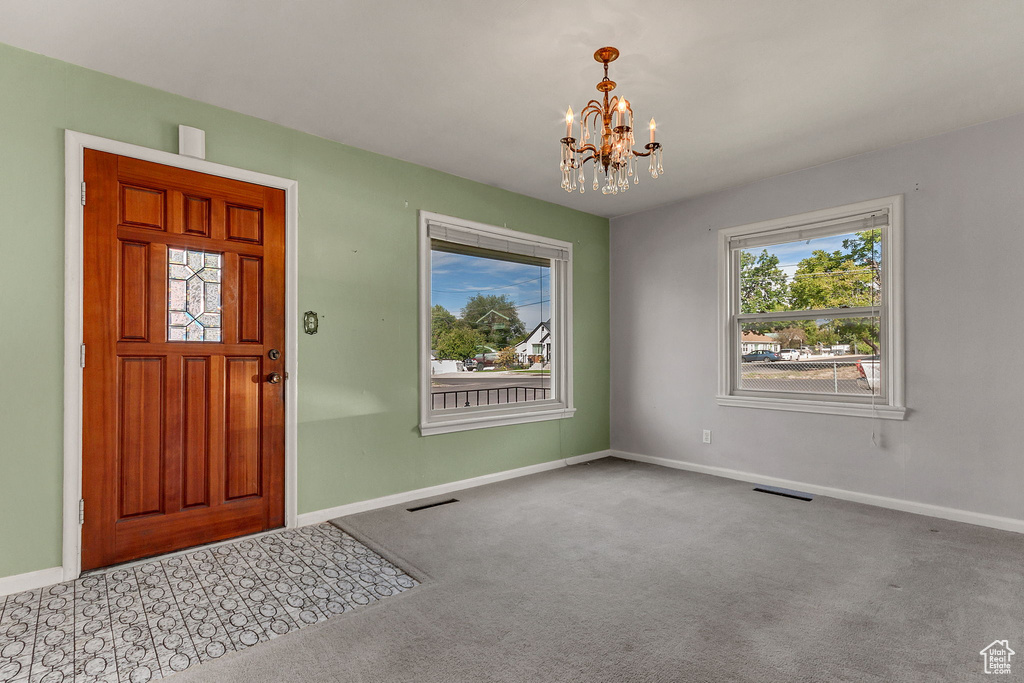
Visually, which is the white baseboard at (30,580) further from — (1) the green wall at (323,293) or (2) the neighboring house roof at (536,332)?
(2) the neighboring house roof at (536,332)

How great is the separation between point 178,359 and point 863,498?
4.62 metres

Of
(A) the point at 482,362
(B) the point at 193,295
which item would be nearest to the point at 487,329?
(A) the point at 482,362

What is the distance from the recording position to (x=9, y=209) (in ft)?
8.12

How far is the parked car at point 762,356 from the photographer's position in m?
4.38

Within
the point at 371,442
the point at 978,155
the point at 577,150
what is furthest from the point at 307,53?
the point at 978,155

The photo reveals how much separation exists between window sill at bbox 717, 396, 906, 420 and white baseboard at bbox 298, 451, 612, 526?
5.09 feet

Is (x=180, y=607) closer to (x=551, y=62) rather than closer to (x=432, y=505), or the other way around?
(x=432, y=505)

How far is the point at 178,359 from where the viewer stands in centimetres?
291

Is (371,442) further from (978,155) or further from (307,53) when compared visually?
(978,155)

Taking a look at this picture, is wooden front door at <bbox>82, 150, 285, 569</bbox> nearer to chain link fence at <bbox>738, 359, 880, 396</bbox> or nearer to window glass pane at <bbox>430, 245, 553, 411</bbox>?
window glass pane at <bbox>430, 245, 553, 411</bbox>

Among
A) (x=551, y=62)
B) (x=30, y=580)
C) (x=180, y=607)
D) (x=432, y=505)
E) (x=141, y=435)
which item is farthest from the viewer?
(x=432, y=505)

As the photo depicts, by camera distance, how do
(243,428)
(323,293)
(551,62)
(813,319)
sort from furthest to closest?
(813,319) → (323,293) → (243,428) → (551,62)

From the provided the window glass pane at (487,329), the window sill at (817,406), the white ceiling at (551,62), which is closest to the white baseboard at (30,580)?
the window glass pane at (487,329)

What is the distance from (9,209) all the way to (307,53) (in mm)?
1587
